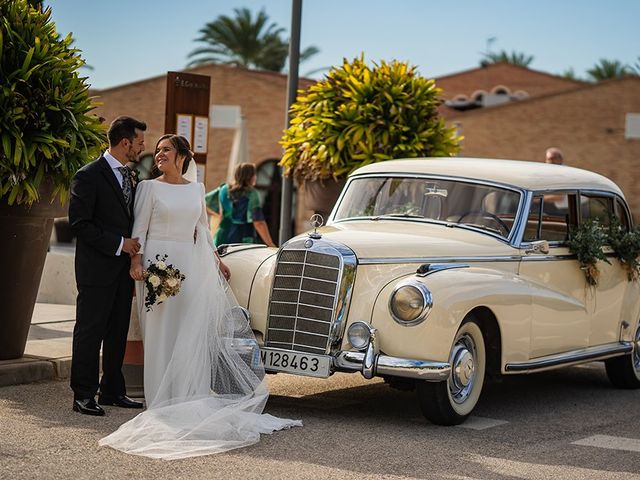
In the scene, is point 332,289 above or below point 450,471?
above

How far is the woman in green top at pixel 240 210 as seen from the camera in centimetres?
1302

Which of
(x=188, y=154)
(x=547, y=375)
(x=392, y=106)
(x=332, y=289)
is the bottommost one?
(x=547, y=375)

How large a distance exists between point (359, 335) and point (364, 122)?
4841mm

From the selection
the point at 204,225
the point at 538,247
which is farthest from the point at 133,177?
the point at 538,247

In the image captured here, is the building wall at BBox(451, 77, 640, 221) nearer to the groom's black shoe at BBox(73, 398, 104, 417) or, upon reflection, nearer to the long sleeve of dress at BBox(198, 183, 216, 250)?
A: the long sleeve of dress at BBox(198, 183, 216, 250)

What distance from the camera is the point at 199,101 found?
36.9 ft

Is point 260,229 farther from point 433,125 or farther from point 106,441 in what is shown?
point 106,441

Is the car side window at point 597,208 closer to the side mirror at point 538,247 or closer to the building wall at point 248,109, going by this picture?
the side mirror at point 538,247

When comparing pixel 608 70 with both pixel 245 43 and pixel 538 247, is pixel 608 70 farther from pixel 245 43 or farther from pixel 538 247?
pixel 538 247

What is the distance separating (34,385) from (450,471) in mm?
3818

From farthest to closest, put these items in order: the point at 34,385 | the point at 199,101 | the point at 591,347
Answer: the point at 199,101, the point at 591,347, the point at 34,385

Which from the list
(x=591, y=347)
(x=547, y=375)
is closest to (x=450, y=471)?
(x=591, y=347)

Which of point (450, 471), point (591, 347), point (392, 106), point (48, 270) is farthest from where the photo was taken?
point (48, 270)

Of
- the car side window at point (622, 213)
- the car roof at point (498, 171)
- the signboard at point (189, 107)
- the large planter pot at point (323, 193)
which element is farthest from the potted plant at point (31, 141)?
the car side window at point (622, 213)
